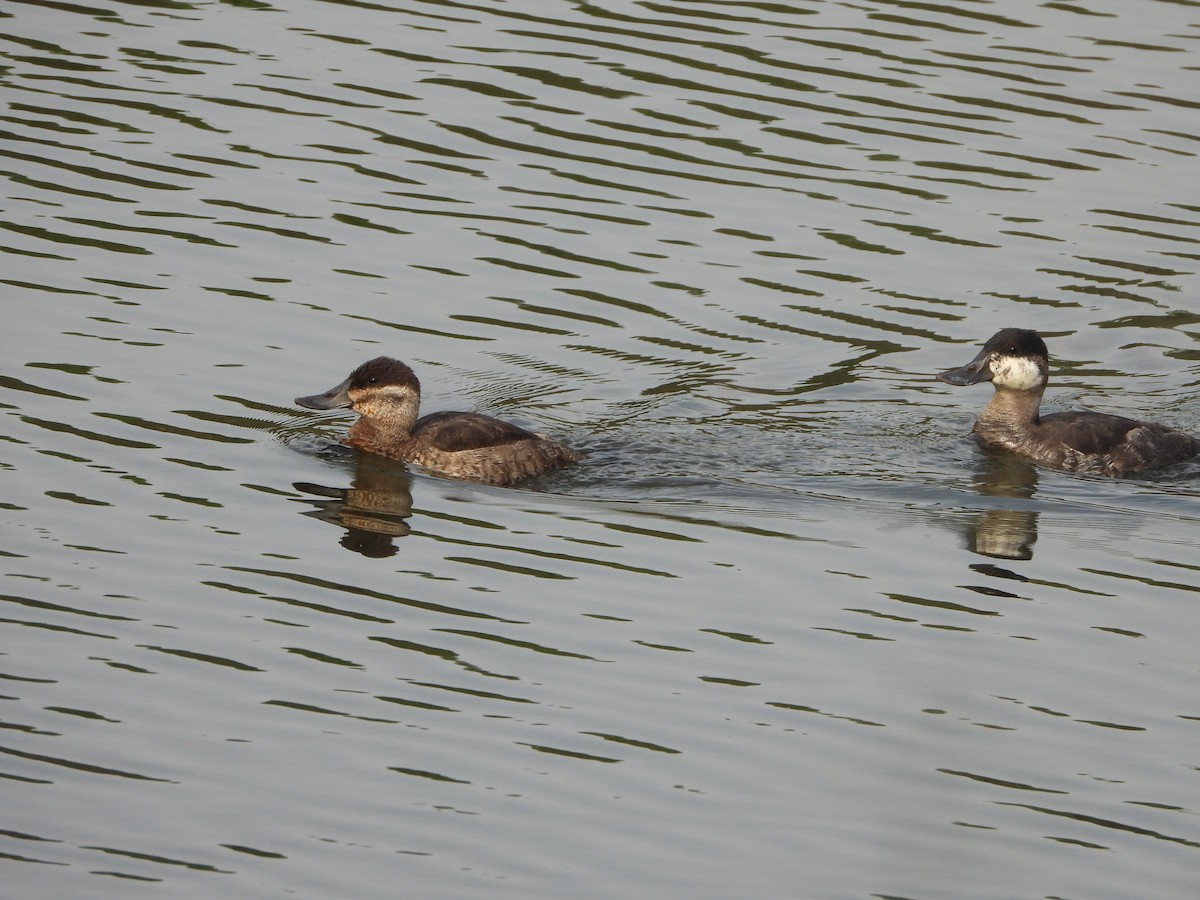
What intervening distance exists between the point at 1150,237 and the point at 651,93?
4631 mm

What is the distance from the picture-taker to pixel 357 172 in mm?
15711

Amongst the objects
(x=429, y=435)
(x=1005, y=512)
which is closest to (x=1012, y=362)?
(x=1005, y=512)

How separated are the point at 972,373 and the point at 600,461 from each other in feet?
8.84

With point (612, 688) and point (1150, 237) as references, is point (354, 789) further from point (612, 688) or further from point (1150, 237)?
point (1150, 237)

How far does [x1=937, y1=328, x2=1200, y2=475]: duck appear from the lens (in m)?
12.3

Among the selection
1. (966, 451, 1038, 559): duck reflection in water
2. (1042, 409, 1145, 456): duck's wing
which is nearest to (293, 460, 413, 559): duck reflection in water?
(966, 451, 1038, 559): duck reflection in water

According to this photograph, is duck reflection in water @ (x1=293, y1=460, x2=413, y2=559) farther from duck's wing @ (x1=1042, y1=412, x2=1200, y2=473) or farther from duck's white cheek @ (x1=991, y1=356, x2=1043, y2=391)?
duck's wing @ (x1=1042, y1=412, x2=1200, y2=473)

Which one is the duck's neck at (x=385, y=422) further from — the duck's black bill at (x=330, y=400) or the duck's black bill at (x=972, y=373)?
the duck's black bill at (x=972, y=373)

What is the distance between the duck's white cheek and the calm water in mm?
521

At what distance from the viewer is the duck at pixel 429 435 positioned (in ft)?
37.7

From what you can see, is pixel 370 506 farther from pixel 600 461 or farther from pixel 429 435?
pixel 600 461

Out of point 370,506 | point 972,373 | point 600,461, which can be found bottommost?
point 370,506

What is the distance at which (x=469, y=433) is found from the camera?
11.5 metres

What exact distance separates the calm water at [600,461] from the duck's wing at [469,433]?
29 centimetres
